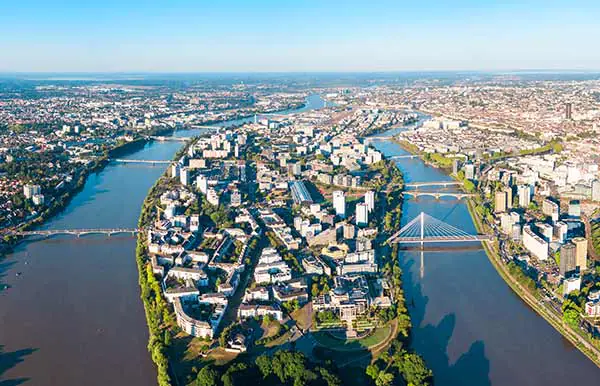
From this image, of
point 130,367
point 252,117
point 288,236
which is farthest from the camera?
point 252,117

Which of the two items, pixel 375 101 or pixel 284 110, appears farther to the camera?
pixel 375 101

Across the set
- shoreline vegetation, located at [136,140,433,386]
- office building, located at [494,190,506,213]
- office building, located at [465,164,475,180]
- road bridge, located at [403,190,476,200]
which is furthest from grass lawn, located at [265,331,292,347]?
office building, located at [465,164,475,180]

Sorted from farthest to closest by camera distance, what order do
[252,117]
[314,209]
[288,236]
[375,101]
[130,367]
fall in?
[375,101]
[252,117]
[314,209]
[288,236]
[130,367]

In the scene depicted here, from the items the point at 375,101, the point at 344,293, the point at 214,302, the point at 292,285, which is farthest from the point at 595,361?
the point at 375,101

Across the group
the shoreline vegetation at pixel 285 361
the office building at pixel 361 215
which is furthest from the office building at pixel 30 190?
the office building at pixel 361 215

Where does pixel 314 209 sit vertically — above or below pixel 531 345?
above

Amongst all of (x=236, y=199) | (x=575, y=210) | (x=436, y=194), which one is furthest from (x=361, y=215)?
(x=575, y=210)

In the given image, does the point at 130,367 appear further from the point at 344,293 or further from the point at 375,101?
the point at 375,101

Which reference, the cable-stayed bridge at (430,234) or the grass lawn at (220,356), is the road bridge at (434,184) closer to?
the cable-stayed bridge at (430,234)
